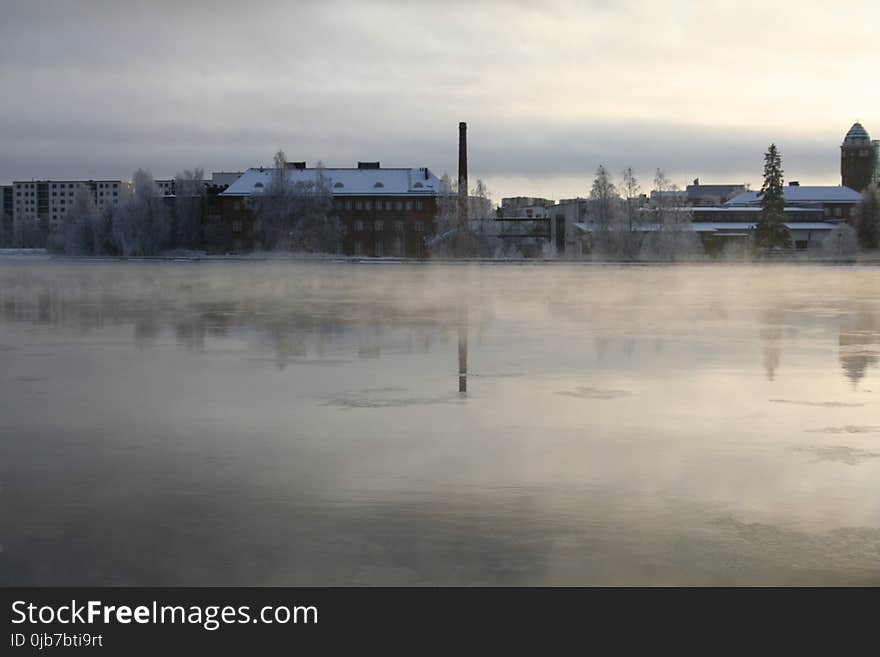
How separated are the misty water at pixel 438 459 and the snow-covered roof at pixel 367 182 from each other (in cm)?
11564

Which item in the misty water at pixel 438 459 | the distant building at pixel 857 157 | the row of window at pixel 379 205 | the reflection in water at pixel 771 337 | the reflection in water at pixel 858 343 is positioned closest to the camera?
the misty water at pixel 438 459

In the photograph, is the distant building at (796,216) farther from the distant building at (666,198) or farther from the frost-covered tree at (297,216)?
the frost-covered tree at (297,216)

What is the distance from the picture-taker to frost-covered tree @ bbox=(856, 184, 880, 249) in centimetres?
10612

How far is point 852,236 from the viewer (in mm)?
105812

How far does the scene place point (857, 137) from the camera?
16562cm

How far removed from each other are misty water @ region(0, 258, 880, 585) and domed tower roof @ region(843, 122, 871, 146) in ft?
515

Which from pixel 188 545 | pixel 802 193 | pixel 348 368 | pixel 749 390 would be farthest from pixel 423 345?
pixel 802 193

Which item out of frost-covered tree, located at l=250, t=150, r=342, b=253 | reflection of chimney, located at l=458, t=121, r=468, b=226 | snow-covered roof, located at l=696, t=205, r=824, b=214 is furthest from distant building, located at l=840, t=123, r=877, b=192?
frost-covered tree, located at l=250, t=150, r=342, b=253

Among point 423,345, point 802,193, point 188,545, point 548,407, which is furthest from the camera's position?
point 802,193

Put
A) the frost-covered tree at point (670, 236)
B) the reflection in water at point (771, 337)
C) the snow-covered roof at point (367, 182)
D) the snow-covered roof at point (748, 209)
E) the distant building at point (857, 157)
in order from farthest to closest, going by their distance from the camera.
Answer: the distant building at point (857, 157), the snow-covered roof at point (367, 182), the snow-covered roof at point (748, 209), the frost-covered tree at point (670, 236), the reflection in water at point (771, 337)

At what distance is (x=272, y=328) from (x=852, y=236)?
93.5 m

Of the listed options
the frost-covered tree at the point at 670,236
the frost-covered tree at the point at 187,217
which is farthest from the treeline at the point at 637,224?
the frost-covered tree at the point at 187,217

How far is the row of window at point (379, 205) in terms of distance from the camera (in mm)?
136000
